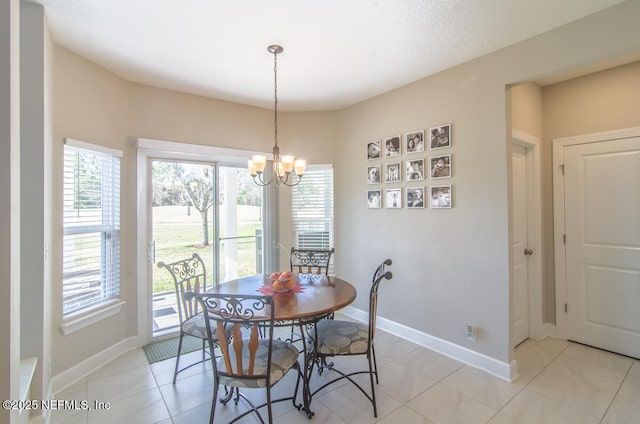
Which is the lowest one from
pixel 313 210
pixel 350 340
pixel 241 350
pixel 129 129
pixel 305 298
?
pixel 350 340

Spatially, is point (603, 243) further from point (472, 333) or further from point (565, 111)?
point (472, 333)

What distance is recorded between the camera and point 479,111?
8.79 ft

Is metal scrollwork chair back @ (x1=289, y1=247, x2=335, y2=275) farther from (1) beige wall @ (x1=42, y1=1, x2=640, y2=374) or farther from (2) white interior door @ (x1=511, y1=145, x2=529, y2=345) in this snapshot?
(2) white interior door @ (x1=511, y1=145, x2=529, y2=345)

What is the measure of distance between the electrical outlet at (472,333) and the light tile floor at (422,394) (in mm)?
253

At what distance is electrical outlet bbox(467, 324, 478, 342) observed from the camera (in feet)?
8.90

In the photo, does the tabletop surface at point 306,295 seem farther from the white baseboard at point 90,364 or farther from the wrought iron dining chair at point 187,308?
the white baseboard at point 90,364

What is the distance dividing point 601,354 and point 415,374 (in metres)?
1.92

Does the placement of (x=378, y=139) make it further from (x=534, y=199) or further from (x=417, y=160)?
(x=534, y=199)

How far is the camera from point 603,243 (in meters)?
2.96

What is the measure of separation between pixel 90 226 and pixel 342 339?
96.5 inches

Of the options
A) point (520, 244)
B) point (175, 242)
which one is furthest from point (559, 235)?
point (175, 242)

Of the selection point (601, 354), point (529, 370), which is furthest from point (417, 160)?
point (601, 354)

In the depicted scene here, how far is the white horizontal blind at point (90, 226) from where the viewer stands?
252cm

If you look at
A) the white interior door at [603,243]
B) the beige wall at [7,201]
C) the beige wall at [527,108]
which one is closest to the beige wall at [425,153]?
the beige wall at [527,108]
